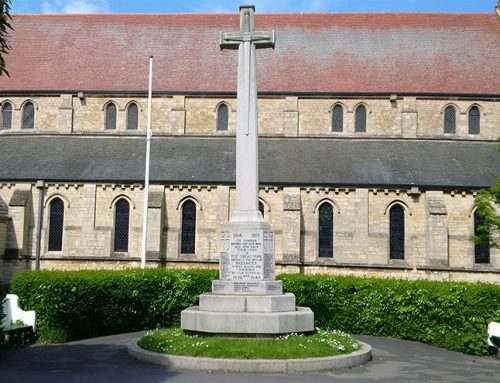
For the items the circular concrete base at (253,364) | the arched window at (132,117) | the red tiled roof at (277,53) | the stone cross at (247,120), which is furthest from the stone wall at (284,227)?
the circular concrete base at (253,364)

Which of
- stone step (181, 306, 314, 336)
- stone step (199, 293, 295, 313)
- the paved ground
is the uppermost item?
stone step (199, 293, 295, 313)

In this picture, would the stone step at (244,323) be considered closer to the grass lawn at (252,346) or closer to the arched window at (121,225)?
the grass lawn at (252,346)

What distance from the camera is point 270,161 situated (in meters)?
26.0

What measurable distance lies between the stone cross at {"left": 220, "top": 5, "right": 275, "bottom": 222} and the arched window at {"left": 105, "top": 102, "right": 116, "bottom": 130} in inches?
691

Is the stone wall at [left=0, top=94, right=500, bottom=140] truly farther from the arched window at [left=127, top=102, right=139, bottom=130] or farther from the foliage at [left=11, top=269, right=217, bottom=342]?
the foliage at [left=11, top=269, right=217, bottom=342]

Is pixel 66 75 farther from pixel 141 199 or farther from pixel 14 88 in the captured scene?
pixel 141 199

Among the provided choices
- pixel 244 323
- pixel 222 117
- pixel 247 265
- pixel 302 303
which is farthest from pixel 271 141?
pixel 244 323

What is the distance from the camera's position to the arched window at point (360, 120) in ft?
94.5

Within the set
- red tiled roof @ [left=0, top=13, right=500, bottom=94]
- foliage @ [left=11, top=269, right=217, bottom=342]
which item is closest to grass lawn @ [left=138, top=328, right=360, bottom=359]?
foliage @ [left=11, top=269, right=217, bottom=342]

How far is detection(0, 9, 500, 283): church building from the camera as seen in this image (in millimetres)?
24250

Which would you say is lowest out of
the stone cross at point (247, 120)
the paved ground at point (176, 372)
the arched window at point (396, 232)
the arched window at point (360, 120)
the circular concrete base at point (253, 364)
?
the paved ground at point (176, 372)

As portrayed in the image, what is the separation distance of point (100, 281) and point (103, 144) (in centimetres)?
1432

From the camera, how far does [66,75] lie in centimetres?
3002

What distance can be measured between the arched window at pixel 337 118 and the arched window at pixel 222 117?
5.26m
